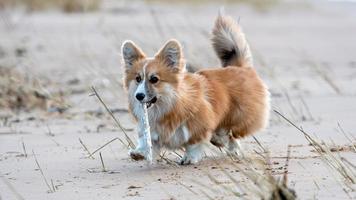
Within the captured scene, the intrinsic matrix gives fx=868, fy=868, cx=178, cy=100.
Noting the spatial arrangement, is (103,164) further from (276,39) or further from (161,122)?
(276,39)

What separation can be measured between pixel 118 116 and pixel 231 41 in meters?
1.69

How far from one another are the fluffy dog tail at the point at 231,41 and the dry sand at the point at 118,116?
65 centimetres

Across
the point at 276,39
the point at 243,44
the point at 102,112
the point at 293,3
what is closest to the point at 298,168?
the point at 243,44

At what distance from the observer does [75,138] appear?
23.2ft

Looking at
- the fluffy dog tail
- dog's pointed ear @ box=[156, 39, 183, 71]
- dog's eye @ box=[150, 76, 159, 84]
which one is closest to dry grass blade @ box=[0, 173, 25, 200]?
dog's eye @ box=[150, 76, 159, 84]

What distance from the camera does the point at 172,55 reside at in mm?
6172

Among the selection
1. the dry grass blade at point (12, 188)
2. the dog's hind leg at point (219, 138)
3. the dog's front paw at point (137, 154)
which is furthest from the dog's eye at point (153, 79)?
the dry grass blade at point (12, 188)

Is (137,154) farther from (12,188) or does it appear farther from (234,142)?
(12,188)

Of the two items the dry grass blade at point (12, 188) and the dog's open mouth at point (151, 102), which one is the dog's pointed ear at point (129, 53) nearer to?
the dog's open mouth at point (151, 102)

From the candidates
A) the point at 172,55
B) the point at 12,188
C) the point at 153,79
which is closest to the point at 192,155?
the point at 153,79

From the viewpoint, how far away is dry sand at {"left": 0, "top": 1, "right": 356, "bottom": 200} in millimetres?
5156

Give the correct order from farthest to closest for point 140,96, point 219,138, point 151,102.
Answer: point 219,138 → point 151,102 → point 140,96

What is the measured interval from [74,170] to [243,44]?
211 cm

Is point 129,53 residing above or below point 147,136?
above
